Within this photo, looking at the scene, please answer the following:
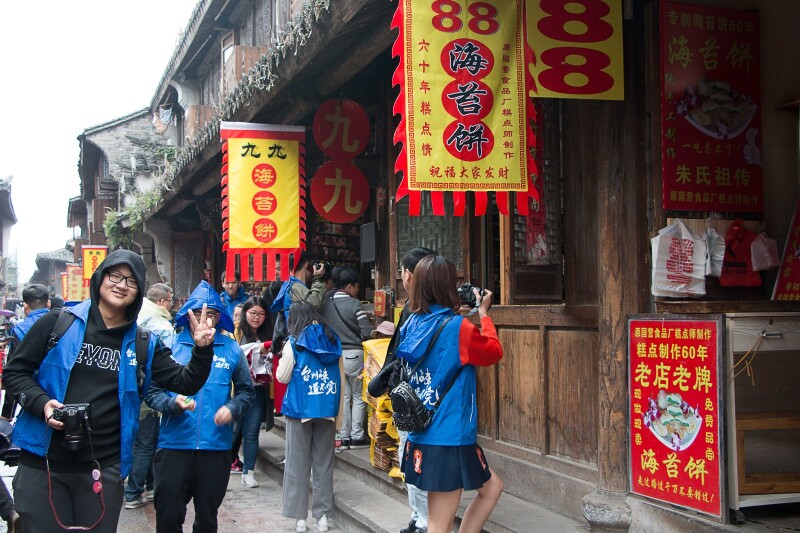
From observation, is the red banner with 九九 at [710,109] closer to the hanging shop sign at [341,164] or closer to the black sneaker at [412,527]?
the black sneaker at [412,527]

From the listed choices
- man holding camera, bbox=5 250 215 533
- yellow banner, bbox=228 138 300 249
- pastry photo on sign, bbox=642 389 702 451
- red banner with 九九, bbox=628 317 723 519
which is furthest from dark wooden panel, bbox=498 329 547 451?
yellow banner, bbox=228 138 300 249

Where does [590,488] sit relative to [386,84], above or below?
below

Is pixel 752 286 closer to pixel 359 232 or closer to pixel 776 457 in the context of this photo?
pixel 776 457

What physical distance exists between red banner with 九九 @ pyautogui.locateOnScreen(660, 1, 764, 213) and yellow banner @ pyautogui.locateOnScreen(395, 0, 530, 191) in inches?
35.3

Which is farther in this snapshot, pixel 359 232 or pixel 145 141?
pixel 145 141

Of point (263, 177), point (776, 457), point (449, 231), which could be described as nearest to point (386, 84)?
point (263, 177)

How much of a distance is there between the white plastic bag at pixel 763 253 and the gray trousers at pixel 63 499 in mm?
3990

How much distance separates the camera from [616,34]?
192 inches

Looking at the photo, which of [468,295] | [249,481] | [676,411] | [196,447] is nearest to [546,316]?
[468,295]

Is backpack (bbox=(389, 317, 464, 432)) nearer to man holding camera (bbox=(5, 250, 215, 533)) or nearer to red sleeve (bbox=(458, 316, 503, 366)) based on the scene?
red sleeve (bbox=(458, 316, 503, 366))

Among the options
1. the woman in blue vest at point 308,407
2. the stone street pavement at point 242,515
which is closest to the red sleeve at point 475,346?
the woman in blue vest at point 308,407

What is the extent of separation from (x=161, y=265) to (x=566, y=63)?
53.1 ft

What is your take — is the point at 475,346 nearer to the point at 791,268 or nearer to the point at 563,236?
the point at 563,236

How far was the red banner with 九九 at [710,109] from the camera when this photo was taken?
188 inches
